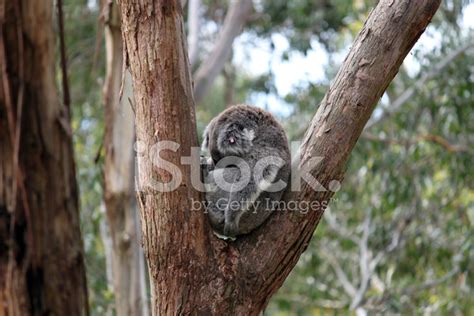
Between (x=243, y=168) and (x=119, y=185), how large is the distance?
1.67m

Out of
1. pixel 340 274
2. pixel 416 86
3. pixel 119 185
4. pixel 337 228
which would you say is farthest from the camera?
pixel 337 228

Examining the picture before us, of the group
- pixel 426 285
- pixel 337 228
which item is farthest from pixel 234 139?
pixel 337 228

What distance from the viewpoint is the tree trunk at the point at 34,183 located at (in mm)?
2639

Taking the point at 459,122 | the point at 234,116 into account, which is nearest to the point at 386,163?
the point at 459,122

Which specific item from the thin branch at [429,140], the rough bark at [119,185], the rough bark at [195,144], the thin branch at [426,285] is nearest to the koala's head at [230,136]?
the rough bark at [195,144]

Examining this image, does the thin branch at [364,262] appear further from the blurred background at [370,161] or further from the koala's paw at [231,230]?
the koala's paw at [231,230]

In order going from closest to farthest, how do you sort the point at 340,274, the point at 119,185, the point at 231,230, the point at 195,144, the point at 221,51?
the point at 195,144 → the point at 231,230 → the point at 119,185 → the point at 221,51 → the point at 340,274

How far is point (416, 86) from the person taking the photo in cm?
830

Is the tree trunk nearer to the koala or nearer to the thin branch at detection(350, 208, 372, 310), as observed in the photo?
the koala

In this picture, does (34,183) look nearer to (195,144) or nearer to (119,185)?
(195,144)

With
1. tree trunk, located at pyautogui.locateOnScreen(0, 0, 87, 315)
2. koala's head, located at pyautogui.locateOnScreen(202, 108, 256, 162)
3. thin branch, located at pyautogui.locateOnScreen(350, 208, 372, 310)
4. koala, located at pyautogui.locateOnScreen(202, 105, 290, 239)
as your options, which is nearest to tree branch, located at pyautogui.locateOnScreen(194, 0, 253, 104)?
koala, located at pyautogui.locateOnScreen(202, 105, 290, 239)

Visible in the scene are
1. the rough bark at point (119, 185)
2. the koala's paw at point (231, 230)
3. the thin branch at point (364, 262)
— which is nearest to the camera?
the koala's paw at point (231, 230)

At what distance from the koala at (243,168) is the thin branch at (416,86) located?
4688mm

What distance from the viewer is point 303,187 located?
2830 millimetres
